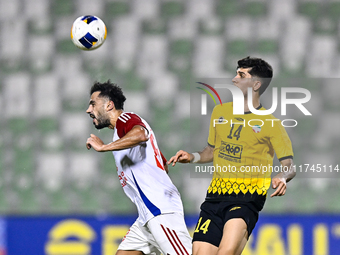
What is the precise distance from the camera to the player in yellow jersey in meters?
2.43

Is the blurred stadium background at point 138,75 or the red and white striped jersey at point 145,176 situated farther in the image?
the blurred stadium background at point 138,75

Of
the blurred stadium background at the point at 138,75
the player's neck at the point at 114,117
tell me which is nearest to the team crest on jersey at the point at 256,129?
the player's neck at the point at 114,117

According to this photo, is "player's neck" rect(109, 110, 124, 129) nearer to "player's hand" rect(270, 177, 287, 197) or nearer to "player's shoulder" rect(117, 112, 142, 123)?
"player's shoulder" rect(117, 112, 142, 123)

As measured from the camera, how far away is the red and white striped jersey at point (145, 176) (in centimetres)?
264

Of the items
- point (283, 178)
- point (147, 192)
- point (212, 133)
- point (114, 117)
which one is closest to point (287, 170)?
point (283, 178)

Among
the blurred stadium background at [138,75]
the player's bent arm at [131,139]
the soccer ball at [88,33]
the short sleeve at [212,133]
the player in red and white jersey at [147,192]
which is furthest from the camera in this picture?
the blurred stadium background at [138,75]

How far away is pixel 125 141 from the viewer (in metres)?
2.48

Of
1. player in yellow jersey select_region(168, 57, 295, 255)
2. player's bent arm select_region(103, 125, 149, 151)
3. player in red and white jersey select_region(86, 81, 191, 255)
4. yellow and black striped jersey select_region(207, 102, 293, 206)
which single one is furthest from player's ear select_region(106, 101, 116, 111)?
yellow and black striped jersey select_region(207, 102, 293, 206)

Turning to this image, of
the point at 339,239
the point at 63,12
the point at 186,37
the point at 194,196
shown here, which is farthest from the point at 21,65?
the point at 339,239

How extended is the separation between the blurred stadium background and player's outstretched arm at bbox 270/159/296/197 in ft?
5.20

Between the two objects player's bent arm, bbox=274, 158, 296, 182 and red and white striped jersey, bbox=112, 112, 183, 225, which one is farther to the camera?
red and white striped jersey, bbox=112, 112, 183, 225

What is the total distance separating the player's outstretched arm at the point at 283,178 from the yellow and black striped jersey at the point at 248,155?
0.16 ft

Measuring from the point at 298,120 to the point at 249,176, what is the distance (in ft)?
5.76

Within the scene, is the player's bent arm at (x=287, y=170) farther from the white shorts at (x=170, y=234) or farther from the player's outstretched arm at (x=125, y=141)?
the player's outstretched arm at (x=125, y=141)
